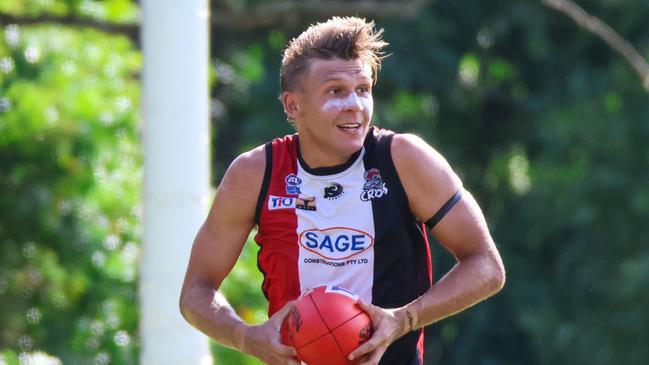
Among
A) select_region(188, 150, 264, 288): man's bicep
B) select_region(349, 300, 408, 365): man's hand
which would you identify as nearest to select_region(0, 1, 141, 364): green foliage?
select_region(188, 150, 264, 288): man's bicep

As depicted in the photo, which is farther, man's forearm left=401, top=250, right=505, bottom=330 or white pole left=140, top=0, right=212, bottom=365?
white pole left=140, top=0, right=212, bottom=365

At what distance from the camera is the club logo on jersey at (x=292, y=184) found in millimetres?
5117

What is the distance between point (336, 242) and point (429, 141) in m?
13.1

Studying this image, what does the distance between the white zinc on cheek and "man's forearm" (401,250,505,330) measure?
0.61m

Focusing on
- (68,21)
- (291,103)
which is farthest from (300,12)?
(291,103)

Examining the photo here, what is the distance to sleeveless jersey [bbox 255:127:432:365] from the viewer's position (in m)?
5.04

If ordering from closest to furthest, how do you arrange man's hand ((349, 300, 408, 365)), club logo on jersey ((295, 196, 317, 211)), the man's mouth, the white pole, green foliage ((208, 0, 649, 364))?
man's hand ((349, 300, 408, 365)), the man's mouth, club logo on jersey ((295, 196, 317, 211)), the white pole, green foliage ((208, 0, 649, 364))

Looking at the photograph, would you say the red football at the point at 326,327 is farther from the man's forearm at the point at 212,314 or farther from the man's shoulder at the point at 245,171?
the man's shoulder at the point at 245,171

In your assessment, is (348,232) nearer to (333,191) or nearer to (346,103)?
(333,191)

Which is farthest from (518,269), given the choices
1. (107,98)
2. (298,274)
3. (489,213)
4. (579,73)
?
(298,274)

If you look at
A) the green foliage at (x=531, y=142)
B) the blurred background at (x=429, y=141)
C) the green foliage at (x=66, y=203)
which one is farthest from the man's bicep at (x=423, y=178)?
the green foliage at (x=531, y=142)

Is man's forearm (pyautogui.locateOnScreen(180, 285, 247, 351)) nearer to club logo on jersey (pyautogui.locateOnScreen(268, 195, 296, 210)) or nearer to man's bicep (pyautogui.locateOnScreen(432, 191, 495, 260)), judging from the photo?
club logo on jersey (pyautogui.locateOnScreen(268, 195, 296, 210))

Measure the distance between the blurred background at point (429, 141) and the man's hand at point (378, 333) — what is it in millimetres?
5948

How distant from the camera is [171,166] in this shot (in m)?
7.01
